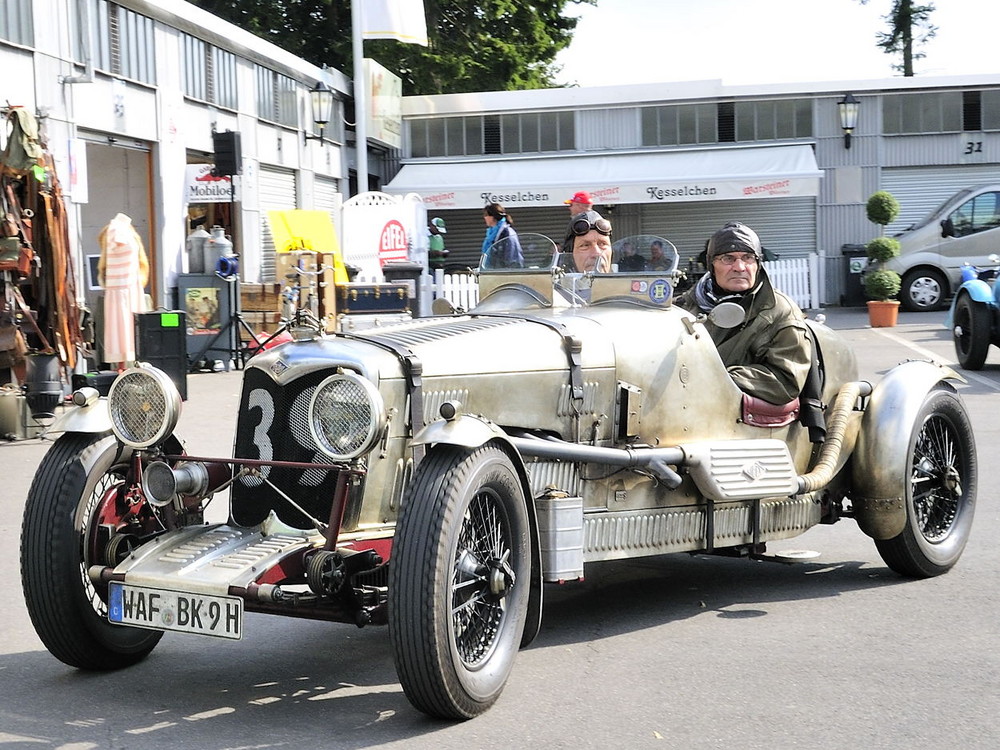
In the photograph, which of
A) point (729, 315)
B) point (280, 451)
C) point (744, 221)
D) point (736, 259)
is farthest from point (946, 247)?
point (280, 451)

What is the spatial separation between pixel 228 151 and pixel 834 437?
48.3 feet

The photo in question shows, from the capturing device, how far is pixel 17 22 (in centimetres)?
1527

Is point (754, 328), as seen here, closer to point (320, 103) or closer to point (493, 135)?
point (320, 103)

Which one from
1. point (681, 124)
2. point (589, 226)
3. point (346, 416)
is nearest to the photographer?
point (346, 416)

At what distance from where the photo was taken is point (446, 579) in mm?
3938

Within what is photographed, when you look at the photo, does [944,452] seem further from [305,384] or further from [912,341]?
[912,341]

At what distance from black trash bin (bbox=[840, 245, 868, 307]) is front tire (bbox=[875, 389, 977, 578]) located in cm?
2299

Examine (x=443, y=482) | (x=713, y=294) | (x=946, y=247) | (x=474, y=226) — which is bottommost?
(x=443, y=482)

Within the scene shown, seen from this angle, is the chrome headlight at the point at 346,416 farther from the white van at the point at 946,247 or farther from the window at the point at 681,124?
the window at the point at 681,124

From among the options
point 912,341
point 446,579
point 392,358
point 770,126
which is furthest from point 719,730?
point 770,126

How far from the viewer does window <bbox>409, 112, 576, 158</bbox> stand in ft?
104

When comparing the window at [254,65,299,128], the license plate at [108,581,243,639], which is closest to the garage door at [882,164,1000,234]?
the window at [254,65,299,128]

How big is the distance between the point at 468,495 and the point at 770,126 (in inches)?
1110

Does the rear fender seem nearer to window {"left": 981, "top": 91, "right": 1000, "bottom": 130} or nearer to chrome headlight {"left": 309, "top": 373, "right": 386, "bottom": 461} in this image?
chrome headlight {"left": 309, "top": 373, "right": 386, "bottom": 461}
